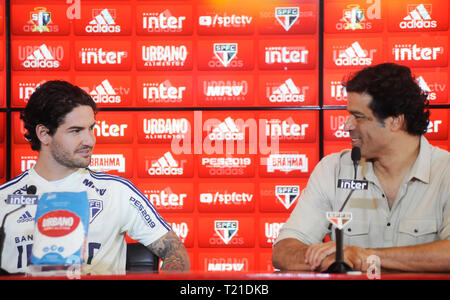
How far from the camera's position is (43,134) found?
1.92 meters

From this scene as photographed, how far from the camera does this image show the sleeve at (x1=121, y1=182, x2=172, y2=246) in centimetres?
193

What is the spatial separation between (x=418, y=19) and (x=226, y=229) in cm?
179

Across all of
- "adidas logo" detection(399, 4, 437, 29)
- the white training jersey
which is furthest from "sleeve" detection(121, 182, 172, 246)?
"adidas logo" detection(399, 4, 437, 29)

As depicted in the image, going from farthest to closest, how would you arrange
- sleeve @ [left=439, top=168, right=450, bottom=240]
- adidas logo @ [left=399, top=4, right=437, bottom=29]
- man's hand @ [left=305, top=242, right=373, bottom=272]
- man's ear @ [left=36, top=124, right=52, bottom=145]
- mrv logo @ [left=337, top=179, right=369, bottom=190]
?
adidas logo @ [left=399, top=4, right=437, bottom=29]
man's ear @ [left=36, top=124, right=52, bottom=145]
sleeve @ [left=439, top=168, right=450, bottom=240]
man's hand @ [left=305, top=242, right=373, bottom=272]
mrv logo @ [left=337, top=179, right=369, bottom=190]

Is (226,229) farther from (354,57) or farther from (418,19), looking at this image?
(418,19)

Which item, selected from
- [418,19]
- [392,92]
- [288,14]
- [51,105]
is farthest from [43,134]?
[418,19]

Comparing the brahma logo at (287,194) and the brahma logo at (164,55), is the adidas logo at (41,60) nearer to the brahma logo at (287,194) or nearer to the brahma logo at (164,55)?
the brahma logo at (164,55)

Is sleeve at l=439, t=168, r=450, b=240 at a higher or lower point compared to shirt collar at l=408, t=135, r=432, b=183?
lower

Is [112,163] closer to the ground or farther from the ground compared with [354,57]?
closer to the ground

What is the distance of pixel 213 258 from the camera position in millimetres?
3271

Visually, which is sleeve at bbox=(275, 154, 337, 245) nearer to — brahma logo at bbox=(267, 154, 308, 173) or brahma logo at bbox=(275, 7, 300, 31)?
brahma logo at bbox=(267, 154, 308, 173)

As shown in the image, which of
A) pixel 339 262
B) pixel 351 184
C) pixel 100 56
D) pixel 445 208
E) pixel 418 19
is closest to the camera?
pixel 339 262
